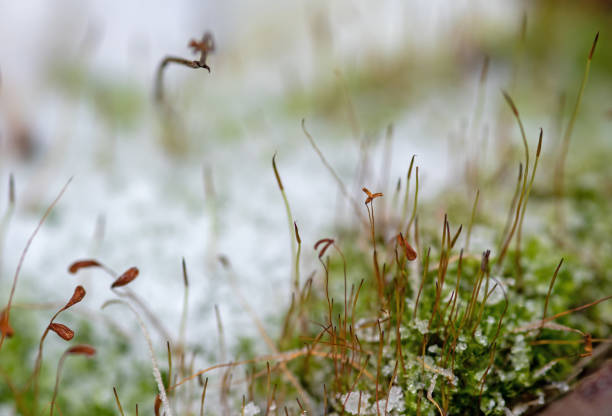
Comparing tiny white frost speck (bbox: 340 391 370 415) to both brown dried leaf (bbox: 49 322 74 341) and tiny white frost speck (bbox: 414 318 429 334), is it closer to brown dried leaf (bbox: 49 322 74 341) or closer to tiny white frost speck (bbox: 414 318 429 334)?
tiny white frost speck (bbox: 414 318 429 334)

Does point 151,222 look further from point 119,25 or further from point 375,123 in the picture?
point 119,25

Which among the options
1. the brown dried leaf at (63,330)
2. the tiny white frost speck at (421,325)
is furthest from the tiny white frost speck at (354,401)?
the brown dried leaf at (63,330)

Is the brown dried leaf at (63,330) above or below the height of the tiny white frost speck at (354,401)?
above

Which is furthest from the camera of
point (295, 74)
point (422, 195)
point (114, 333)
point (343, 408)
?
point (295, 74)

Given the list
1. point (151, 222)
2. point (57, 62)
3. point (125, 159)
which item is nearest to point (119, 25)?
point (57, 62)

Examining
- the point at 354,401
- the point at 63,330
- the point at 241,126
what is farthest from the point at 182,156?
the point at 354,401

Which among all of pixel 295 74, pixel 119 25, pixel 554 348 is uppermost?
pixel 119 25

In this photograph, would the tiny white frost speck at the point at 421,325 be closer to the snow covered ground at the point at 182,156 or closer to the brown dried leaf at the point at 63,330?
the snow covered ground at the point at 182,156

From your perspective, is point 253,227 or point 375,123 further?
point 375,123
